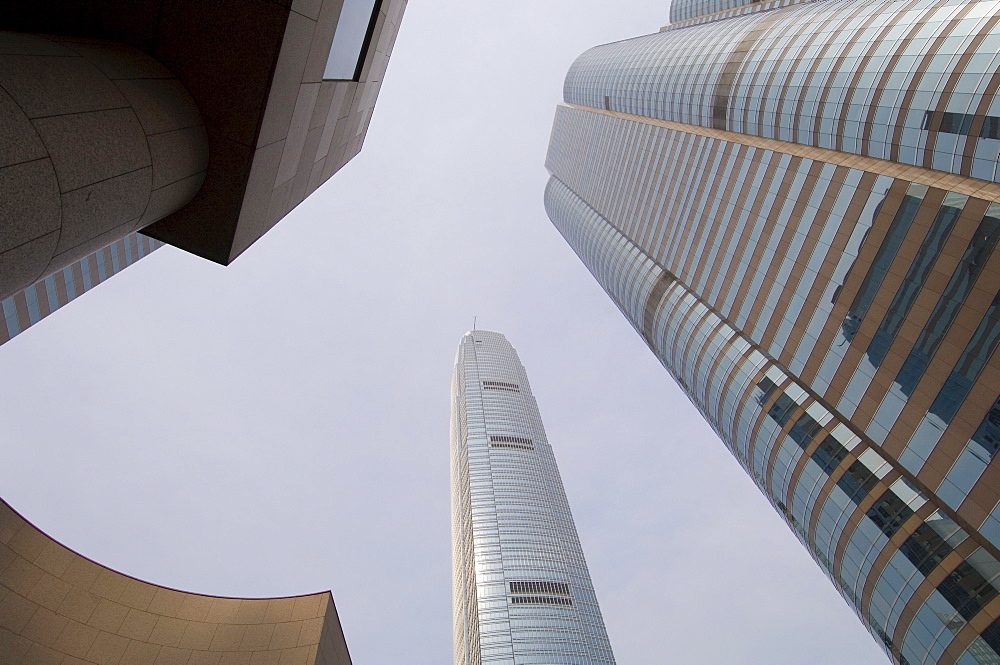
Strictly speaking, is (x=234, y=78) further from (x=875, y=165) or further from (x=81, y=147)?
(x=875, y=165)

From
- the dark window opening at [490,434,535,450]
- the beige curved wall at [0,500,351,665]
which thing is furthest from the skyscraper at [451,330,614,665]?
the beige curved wall at [0,500,351,665]

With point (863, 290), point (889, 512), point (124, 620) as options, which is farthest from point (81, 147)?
point (889, 512)

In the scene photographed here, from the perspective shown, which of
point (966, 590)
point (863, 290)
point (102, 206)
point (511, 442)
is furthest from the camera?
point (511, 442)

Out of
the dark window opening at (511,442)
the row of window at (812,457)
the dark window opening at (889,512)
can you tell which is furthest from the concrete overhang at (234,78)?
the dark window opening at (511,442)

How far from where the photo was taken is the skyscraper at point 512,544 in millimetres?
97750

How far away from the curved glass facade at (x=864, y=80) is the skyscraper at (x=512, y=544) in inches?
3474

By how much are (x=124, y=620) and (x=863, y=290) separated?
158 feet

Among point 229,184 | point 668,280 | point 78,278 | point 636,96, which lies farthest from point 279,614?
point 636,96

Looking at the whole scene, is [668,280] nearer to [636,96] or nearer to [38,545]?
[636,96]

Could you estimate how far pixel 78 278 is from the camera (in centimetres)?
5191

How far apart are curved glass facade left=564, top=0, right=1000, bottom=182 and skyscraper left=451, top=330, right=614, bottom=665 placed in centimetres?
8823

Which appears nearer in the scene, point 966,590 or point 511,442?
point 966,590

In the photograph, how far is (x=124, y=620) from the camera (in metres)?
21.0

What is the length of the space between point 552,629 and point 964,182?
9266cm
